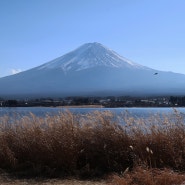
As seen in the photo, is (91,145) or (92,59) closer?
(91,145)

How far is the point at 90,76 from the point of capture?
14475 cm

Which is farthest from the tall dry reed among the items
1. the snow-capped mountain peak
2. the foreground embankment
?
the snow-capped mountain peak

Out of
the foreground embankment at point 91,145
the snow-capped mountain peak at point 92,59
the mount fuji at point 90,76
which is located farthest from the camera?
the snow-capped mountain peak at point 92,59

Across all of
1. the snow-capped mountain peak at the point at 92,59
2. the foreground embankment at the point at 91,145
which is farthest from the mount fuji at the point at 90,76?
the foreground embankment at the point at 91,145

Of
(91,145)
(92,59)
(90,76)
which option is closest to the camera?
(91,145)

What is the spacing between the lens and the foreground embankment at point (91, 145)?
805 centimetres

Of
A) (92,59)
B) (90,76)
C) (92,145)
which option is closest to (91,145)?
(92,145)

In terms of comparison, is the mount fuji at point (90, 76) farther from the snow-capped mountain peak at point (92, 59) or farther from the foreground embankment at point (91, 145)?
the foreground embankment at point (91, 145)

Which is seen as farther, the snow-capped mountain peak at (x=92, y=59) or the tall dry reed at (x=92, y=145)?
the snow-capped mountain peak at (x=92, y=59)

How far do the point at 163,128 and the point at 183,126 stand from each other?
39cm

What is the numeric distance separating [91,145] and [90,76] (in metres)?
136

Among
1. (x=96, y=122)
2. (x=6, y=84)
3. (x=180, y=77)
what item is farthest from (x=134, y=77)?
(x=96, y=122)

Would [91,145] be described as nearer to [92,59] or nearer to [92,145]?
[92,145]

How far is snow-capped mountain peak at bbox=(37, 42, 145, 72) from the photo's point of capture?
156 meters
